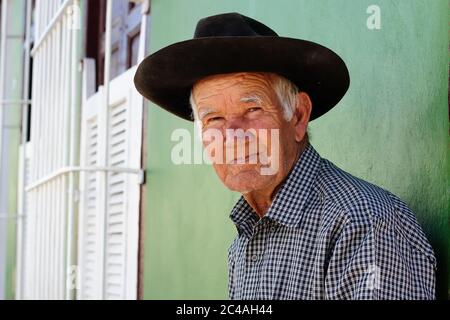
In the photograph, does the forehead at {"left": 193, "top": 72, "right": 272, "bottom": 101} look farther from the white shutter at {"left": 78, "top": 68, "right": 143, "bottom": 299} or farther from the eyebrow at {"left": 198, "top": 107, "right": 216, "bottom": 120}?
the white shutter at {"left": 78, "top": 68, "right": 143, "bottom": 299}

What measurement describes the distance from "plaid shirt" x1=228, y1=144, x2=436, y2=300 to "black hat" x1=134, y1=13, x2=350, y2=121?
0.73 feet

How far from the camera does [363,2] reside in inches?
98.3

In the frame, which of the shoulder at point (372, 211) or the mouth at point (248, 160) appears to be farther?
the mouth at point (248, 160)

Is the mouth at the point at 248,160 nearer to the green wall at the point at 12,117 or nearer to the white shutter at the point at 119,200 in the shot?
the white shutter at the point at 119,200

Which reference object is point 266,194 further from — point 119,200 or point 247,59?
point 119,200

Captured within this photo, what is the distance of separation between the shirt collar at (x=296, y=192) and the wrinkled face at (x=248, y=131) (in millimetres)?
34

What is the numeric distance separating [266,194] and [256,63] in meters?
0.34

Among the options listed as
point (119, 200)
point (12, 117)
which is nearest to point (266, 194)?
point (119, 200)

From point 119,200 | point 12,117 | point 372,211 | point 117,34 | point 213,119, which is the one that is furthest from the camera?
point 12,117

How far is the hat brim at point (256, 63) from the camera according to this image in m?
2.15

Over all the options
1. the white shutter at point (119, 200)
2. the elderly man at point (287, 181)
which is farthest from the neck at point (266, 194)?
the white shutter at point (119, 200)

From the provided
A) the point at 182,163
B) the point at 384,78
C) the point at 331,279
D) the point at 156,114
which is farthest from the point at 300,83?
the point at 156,114

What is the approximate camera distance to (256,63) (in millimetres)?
2197
